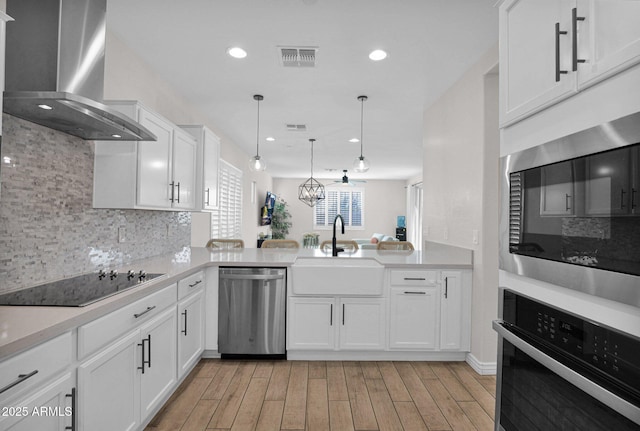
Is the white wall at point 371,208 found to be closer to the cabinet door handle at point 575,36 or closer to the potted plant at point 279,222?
the potted plant at point 279,222

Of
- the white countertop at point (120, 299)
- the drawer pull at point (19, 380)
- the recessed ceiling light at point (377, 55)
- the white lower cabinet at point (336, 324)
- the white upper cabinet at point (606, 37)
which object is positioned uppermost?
the recessed ceiling light at point (377, 55)

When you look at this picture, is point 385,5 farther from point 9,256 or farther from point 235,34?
point 9,256

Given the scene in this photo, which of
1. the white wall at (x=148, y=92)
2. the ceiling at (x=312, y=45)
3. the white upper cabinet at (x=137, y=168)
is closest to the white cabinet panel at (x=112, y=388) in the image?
the white upper cabinet at (x=137, y=168)

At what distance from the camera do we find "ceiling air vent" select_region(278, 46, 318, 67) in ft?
9.34

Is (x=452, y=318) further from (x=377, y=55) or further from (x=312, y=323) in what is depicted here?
(x=377, y=55)

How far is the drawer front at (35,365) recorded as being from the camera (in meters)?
1.08

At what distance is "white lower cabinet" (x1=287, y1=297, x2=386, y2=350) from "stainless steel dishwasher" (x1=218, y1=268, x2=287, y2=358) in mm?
121

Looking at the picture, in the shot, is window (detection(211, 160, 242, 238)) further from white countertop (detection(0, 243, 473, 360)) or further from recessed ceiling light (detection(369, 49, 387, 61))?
recessed ceiling light (detection(369, 49, 387, 61))

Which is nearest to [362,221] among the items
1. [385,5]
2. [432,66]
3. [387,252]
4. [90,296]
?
[387,252]

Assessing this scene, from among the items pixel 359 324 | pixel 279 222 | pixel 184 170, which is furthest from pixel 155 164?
pixel 279 222

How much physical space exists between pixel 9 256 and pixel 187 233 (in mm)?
2402

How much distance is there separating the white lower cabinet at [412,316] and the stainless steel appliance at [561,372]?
177 cm

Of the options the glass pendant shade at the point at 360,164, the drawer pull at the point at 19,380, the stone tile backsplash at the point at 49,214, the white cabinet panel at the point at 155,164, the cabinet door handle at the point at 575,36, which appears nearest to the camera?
the cabinet door handle at the point at 575,36

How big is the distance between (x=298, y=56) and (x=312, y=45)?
0.59 ft
